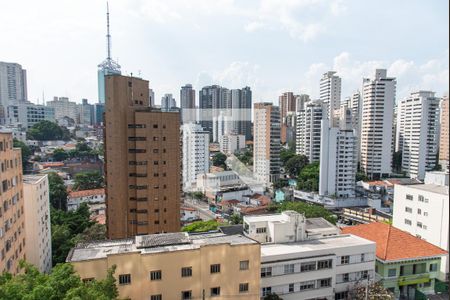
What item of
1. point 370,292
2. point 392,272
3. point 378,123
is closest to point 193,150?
point 378,123

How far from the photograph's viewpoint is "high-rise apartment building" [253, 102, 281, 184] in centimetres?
2247

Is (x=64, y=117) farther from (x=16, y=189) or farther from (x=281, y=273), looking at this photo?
(x=281, y=273)

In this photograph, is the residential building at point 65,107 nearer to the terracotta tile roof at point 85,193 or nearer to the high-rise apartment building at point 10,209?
the terracotta tile roof at point 85,193

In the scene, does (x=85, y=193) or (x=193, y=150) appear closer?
(x=85, y=193)

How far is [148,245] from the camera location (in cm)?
540

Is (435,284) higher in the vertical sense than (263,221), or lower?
lower

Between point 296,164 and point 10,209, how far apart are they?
67.2 ft

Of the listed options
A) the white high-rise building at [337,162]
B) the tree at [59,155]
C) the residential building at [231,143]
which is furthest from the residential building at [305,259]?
the residential building at [231,143]

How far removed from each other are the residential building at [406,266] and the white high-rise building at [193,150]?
1618 cm

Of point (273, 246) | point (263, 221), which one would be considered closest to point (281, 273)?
point (273, 246)

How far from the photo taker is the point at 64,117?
40.0 meters

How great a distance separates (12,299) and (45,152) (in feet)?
83.3

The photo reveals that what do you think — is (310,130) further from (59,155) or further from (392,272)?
(59,155)

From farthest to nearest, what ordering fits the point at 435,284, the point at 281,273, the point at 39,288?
the point at 435,284
the point at 281,273
the point at 39,288
